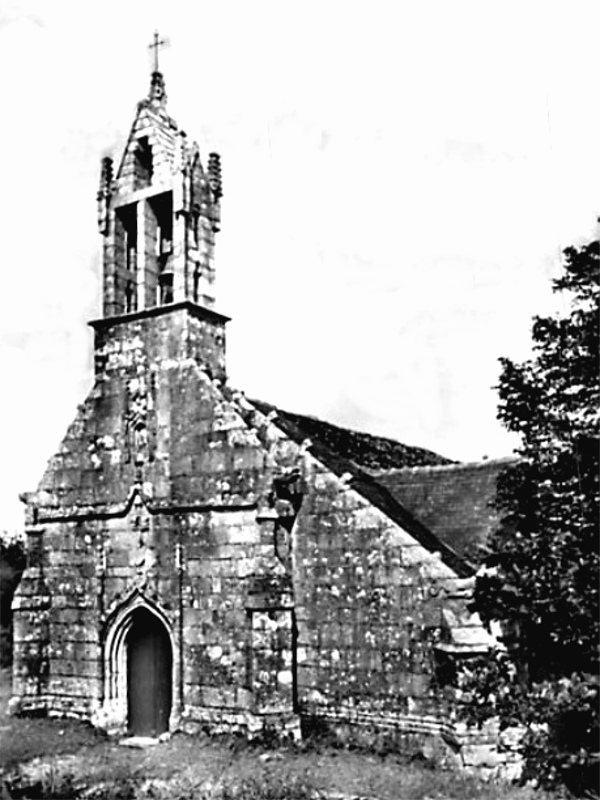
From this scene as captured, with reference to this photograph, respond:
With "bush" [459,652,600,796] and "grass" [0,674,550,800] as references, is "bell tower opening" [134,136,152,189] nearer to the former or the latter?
"grass" [0,674,550,800]

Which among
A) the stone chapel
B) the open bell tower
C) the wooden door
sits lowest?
the wooden door

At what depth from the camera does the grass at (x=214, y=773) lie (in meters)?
14.4

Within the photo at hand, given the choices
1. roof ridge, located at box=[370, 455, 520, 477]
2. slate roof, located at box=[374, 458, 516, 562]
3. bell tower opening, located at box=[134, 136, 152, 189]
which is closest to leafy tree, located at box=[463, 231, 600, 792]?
slate roof, located at box=[374, 458, 516, 562]

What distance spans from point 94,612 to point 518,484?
1150 cm

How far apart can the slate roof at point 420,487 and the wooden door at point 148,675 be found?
5019 mm

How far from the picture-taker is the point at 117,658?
19.6 metres

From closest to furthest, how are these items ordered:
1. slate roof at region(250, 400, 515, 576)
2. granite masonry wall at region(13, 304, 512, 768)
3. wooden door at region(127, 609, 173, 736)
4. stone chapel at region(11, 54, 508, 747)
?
granite masonry wall at region(13, 304, 512, 768)
stone chapel at region(11, 54, 508, 747)
slate roof at region(250, 400, 515, 576)
wooden door at region(127, 609, 173, 736)

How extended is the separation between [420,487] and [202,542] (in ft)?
17.2

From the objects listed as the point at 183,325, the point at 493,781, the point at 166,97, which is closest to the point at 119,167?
the point at 166,97

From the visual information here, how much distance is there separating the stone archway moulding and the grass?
0.80 metres

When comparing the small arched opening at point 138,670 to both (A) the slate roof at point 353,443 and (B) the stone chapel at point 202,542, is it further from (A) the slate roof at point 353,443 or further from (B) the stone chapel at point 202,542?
(A) the slate roof at point 353,443

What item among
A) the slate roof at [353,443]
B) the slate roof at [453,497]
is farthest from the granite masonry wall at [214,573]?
the slate roof at [453,497]

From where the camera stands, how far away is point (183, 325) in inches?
771

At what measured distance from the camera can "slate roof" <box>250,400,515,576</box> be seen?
60.0 ft
